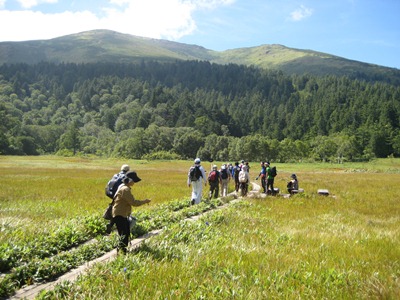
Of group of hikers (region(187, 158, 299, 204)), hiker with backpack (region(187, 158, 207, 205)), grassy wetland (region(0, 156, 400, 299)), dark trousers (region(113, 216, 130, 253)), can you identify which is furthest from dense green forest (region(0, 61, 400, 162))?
dark trousers (region(113, 216, 130, 253))

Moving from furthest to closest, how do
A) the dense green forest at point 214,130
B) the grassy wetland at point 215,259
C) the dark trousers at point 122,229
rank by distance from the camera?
the dense green forest at point 214,130, the dark trousers at point 122,229, the grassy wetland at point 215,259

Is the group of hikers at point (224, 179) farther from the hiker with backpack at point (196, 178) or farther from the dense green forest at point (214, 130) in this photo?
the dense green forest at point (214, 130)

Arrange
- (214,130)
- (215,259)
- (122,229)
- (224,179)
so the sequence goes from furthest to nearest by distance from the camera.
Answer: (214,130) < (224,179) < (122,229) < (215,259)

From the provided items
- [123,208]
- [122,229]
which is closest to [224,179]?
[122,229]

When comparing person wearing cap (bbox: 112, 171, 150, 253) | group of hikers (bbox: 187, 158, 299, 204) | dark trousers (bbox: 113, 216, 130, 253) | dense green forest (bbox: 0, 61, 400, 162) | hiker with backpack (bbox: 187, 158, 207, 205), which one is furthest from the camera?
dense green forest (bbox: 0, 61, 400, 162)

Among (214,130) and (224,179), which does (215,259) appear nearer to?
(224,179)

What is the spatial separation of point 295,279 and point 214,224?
17.7 ft

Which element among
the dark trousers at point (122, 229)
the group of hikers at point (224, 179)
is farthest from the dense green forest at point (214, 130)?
the dark trousers at point (122, 229)

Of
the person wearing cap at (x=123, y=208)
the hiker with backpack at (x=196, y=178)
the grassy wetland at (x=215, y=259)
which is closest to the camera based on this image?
the grassy wetland at (x=215, y=259)

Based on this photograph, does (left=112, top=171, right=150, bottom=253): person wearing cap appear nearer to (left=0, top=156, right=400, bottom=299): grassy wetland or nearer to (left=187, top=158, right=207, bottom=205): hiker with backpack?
(left=0, top=156, right=400, bottom=299): grassy wetland

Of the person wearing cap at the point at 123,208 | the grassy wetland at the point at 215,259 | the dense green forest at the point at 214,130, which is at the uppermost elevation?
the person wearing cap at the point at 123,208

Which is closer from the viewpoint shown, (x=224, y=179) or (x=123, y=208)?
(x=123, y=208)

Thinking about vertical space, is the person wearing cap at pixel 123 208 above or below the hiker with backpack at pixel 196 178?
above

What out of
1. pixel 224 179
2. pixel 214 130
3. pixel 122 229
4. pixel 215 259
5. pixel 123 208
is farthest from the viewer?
pixel 214 130
